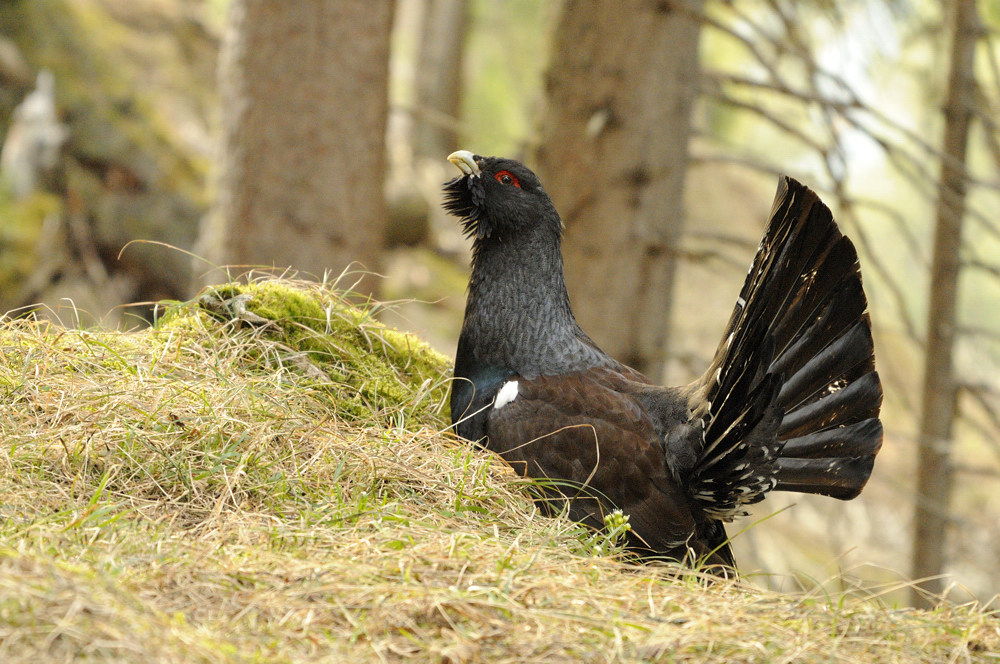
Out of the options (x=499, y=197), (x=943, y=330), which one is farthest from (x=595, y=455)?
(x=943, y=330)

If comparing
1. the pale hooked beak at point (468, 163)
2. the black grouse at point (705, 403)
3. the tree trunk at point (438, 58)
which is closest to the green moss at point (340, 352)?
the black grouse at point (705, 403)

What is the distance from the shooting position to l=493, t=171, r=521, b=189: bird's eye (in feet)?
13.0

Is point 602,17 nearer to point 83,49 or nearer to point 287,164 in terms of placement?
point 287,164

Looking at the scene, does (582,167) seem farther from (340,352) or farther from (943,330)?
(943,330)

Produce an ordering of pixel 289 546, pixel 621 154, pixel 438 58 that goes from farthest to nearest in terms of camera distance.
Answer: pixel 438 58, pixel 621 154, pixel 289 546

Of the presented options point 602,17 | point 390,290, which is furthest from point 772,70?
point 390,290

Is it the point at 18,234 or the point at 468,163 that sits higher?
the point at 468,163

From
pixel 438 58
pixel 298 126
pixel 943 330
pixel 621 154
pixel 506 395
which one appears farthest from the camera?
pixel 438 58

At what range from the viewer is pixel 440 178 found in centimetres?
1254

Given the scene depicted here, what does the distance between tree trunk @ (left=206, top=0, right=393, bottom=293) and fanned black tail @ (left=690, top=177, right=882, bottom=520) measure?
3.57 metres

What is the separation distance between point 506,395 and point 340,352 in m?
0.79

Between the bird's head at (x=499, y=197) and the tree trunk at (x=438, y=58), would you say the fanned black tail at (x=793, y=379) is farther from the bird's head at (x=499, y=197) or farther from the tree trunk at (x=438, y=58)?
the tree trunk at (x=438, y=58)

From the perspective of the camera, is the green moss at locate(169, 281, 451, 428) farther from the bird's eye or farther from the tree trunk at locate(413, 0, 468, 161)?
the tree trunk at locate(413, 0, 468, 161)

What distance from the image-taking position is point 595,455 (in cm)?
330
